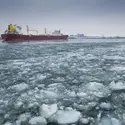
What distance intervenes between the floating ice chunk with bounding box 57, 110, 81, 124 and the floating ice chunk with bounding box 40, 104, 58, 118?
10 cm

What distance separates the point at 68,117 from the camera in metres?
2.00

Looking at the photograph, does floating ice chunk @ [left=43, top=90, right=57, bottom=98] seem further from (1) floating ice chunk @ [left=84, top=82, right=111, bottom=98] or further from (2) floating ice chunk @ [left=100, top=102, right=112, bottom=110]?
(2) floating ice chunk @ [left=100, top=102, right=112, bottom=110]

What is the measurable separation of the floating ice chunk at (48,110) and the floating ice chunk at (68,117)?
10 cm

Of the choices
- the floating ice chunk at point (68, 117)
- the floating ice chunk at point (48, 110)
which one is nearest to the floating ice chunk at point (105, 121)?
the floating ice chunk at point (68, 117)

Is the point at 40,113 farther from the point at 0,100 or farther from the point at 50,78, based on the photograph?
the point at 50,78

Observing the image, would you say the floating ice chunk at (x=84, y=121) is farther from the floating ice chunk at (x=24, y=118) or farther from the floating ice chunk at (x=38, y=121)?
the floating ice chunk at (x=24, y=118)

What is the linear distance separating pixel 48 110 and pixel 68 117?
33 centimetres

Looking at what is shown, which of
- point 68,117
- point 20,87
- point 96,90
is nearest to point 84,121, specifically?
point 68,117

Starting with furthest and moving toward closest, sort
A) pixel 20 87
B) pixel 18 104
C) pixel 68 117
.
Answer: pixel 20 87 < pixel 18 104 < pixel 68 117

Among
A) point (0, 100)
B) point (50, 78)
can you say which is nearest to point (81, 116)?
point (0, 100)

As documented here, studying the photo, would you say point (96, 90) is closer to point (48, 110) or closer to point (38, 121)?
point (48, 110)

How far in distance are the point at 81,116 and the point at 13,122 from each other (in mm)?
878

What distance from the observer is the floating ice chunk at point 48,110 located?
2078mm

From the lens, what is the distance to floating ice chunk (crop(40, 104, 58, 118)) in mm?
2078
